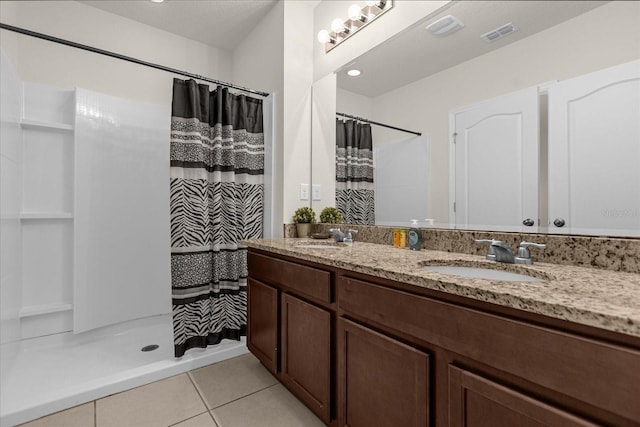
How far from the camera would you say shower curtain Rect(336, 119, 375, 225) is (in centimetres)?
192

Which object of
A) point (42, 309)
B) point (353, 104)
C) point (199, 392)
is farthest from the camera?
point (42, 309)

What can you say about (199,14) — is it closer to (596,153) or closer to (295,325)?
(295,325)

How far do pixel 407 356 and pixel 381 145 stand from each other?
123cm

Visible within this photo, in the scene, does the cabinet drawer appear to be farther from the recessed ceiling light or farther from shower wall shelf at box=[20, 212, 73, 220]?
shower wall shelf at box=[20, 212, 73, 220]

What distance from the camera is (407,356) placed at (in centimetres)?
90

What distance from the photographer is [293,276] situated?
1.45m

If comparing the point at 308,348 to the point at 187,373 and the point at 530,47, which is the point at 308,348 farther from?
the point at 530,47

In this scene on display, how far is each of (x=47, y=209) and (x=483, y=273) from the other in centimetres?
278

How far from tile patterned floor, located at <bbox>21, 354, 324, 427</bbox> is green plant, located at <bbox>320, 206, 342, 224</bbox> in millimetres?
1057

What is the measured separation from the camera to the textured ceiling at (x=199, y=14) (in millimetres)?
2270

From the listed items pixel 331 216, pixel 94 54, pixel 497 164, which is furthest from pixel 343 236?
pixel 94 54

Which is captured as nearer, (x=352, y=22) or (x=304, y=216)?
(x=352, y=22)

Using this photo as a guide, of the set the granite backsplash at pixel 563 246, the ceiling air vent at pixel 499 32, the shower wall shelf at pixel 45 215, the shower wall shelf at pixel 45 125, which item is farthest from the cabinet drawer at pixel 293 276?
the shower wall shelf at pixel 45 125

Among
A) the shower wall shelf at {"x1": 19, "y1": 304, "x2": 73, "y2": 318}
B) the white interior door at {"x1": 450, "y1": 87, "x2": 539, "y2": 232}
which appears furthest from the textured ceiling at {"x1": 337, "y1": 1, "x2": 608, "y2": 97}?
the shower wall shelf at {"x1": 19, "y1": 304, "x2": 73, "y2": 318}
